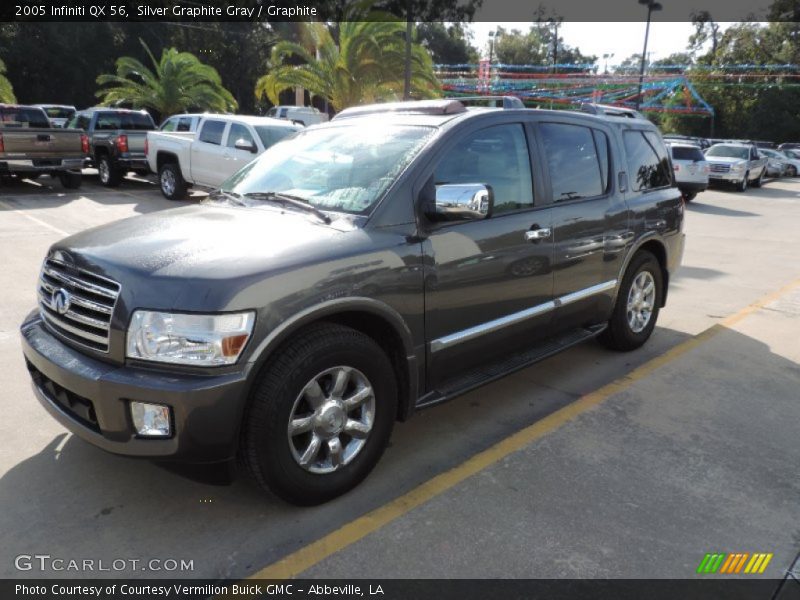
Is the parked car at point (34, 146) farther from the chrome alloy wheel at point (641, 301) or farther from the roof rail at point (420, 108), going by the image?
the chrome alloy wheel at point (641, 301)

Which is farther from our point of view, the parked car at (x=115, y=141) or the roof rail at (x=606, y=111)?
the parked car at (x=115, y=141)

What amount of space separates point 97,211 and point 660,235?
33.4ft

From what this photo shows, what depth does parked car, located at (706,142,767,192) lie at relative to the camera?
2162 centimetres

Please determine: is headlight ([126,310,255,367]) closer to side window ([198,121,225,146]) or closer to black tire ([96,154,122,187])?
side window ([198,121,225,146])

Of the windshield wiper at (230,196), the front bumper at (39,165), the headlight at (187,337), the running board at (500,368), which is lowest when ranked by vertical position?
the running board at (500,368)

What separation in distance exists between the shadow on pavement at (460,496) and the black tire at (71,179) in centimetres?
1249

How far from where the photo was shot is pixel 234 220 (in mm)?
3230

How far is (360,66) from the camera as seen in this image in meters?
18.9

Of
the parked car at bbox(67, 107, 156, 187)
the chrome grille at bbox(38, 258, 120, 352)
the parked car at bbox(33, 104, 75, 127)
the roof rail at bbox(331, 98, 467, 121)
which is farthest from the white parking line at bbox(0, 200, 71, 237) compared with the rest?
the parked car at bbox(33, 104, 75, 127)

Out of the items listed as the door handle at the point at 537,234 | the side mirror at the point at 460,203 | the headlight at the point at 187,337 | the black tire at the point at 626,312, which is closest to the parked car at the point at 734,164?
the black tire at the point at 626,312

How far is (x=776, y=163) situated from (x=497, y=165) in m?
30.3

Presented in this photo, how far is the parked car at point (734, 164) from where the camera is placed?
21625 mm

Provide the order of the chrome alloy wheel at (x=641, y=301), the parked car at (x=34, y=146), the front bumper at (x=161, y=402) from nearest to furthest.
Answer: the front bumper at (x=161, y=402)
the chrome alloy wheel at (x=641, y=301)
the parked car at (x=34, y=146)

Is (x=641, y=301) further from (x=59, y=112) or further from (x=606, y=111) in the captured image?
(x=59, y=112)
